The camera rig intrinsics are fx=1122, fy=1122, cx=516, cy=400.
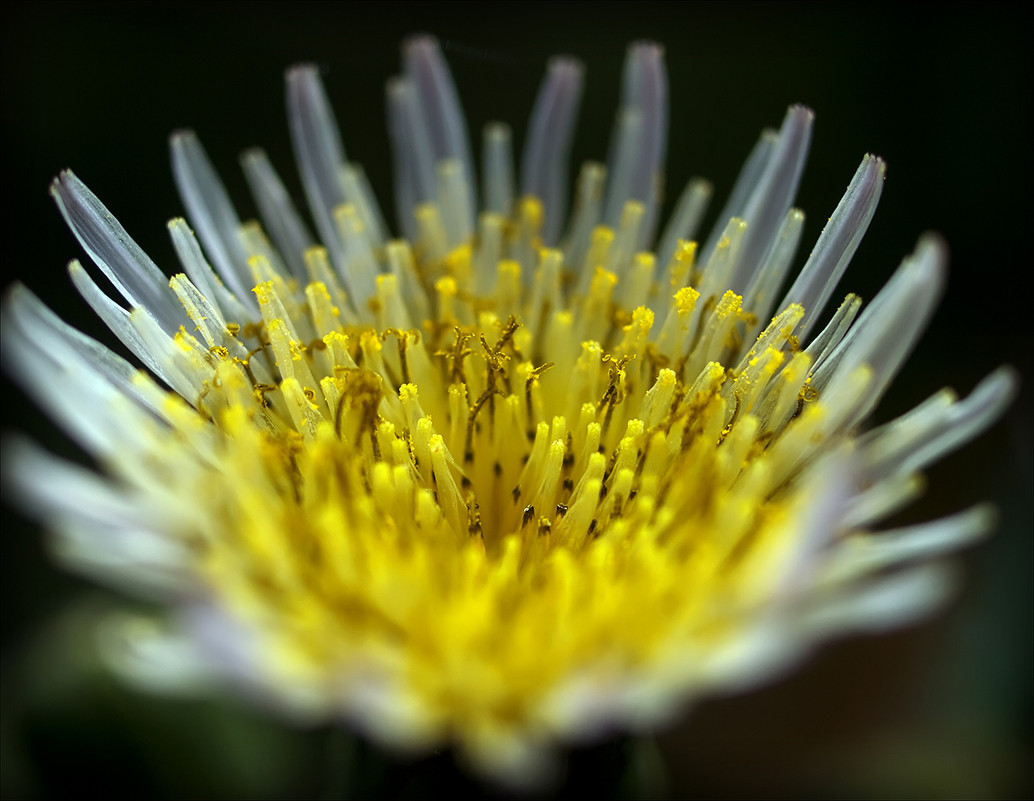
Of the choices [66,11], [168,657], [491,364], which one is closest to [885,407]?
[491,364]

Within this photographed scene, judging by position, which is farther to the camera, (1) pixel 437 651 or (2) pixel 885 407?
(2) pixel 885 407

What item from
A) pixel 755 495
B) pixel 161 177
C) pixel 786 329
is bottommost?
pixel 755 495

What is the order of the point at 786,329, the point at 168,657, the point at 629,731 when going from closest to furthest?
1. the point at 168,657
2. the point at 629,731
3. the point at 786,329

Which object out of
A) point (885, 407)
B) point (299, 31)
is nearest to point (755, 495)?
point (885, 407)

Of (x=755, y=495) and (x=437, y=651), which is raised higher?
(x=755, y=495)

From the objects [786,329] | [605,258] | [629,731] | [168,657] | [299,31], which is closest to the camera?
[168,657]

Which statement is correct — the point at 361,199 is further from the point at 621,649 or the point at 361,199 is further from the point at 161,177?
the point at 621,649

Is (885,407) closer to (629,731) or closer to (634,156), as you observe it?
(634,156)
